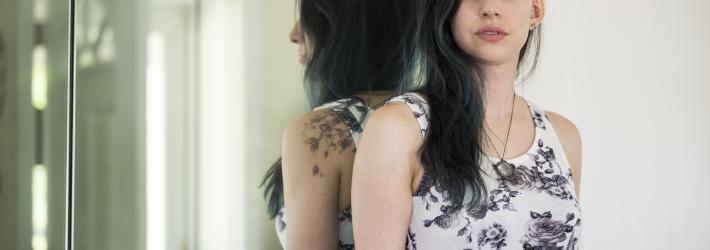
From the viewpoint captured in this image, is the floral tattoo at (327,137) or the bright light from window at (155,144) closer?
the floral tattoo at (327,137)

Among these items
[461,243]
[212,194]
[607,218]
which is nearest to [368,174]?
[461,243]

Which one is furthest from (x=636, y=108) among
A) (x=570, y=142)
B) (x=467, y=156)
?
(x=467, y=156)

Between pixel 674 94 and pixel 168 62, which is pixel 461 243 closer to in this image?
pixel 168 62

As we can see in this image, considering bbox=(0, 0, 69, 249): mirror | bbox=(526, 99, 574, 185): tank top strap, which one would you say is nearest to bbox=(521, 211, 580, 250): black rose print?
bbox=(526, 99, 574, 185): tank top strap

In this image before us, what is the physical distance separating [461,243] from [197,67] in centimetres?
65

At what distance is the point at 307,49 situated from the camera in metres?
1.40

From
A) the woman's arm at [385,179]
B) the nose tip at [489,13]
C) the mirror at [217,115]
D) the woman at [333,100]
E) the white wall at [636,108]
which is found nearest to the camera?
the woman's arm at [385,179]

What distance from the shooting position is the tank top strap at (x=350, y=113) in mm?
1369

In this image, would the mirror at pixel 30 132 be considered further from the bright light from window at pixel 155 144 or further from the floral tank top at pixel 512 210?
the floral tank top at pixel 512 210

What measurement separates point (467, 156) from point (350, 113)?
25 centimetres

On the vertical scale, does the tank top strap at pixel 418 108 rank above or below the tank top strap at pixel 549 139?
above

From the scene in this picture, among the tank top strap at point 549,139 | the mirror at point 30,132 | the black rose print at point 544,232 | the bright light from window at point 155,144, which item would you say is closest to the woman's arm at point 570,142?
the tank top strap at point 549,139

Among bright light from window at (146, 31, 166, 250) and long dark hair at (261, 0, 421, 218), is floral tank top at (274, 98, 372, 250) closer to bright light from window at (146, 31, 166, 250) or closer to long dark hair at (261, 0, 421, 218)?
long dark hair at (261, 0, 421, 218)

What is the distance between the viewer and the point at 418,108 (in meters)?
1.18
